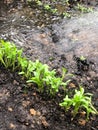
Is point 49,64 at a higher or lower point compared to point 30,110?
higher

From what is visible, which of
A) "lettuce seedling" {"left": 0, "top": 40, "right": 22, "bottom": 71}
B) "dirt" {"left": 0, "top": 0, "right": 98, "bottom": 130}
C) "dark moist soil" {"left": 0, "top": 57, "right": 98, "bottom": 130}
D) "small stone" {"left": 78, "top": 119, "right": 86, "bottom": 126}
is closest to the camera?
"dark moist soil" {"left": 0, "top": 57, "right": 98, "bottom": 130}

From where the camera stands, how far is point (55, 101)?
4789 mm

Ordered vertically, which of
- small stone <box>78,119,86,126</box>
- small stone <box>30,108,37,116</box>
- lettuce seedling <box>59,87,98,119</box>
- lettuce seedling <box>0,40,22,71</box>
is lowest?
small stone <box>78,119,86,126</box>

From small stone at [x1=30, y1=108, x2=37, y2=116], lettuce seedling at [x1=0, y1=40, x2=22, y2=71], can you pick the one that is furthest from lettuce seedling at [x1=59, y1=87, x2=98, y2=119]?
lettuce seedling at [x1=0, y1=40, x2=22, y2=71]

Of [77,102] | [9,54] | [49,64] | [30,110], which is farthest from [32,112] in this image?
[49,64]

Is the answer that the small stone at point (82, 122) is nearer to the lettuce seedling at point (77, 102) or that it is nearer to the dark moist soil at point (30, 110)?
the dark moist soil at point (30, 110)

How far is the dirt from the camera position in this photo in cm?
436

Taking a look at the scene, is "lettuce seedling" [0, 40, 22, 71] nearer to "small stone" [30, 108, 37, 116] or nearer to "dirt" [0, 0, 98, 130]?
"dirt" [0, 0, 98, 130]

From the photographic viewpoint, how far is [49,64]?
5770mm

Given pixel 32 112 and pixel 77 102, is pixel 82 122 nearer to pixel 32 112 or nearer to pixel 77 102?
pixel 77 102

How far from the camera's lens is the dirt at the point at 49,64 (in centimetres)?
436

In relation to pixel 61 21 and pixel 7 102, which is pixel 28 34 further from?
pixel 7 102

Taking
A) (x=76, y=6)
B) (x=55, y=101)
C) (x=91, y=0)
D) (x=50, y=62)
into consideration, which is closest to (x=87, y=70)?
(x=50, y=62)

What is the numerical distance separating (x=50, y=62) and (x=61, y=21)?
225cm
